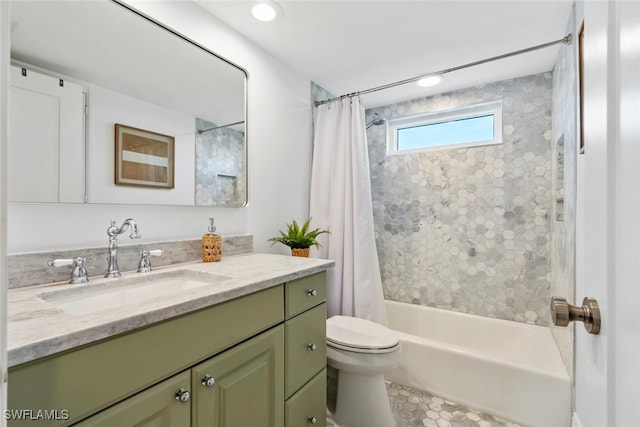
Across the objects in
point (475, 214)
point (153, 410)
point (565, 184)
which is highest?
point (565, 184)

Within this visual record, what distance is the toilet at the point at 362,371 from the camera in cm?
146

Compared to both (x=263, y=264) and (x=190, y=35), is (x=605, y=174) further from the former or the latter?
(x=190, y=35)

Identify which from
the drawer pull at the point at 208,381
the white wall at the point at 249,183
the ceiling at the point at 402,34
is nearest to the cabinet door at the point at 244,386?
the drawer pull at the point at 208,381

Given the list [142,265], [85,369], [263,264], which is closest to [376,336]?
[263,264]

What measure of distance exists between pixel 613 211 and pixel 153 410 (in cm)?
100

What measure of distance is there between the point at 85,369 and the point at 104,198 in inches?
29.5

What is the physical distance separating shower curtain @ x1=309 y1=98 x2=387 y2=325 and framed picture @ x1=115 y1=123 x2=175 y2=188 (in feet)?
3.72

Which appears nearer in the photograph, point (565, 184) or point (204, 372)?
point (204, 372)

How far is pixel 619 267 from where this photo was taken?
0.39 m

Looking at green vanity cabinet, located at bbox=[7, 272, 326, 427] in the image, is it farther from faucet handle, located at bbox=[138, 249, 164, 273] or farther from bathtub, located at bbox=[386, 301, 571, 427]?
bathtub, located at bbox=[386, 301, 571, 427]

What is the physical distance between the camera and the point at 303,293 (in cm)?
122

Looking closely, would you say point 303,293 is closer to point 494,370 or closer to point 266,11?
point 494,370

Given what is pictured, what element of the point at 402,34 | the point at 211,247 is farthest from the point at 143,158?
the point at 402,34

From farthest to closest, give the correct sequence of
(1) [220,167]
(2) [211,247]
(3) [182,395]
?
(1) [220,167] → (2) [211,247] → (3) [182,395]
